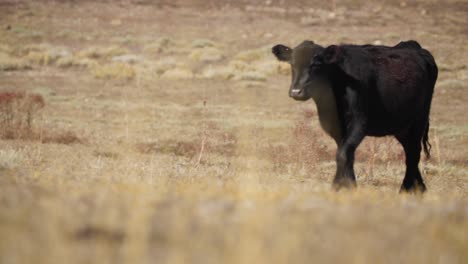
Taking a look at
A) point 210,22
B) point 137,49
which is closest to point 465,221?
point 137,49

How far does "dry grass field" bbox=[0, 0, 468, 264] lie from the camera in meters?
4.43

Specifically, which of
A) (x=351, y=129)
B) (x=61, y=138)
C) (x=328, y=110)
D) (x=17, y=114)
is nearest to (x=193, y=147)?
(x=61, y=138)

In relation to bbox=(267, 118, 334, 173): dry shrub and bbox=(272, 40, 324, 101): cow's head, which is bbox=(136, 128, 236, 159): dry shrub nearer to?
bbox=(267, 118, 334, 173): dry shrub

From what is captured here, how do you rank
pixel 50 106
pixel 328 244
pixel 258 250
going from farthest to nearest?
1. pixel 50 106
2. pixel 328 244
3. pixel 258 250

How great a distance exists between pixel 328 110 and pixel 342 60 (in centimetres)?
68

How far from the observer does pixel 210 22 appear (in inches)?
2143

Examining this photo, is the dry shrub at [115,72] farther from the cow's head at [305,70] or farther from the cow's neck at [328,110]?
the cow's head at [305,70]

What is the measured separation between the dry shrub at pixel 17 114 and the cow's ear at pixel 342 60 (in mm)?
8661

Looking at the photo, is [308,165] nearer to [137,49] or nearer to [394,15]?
[137,49]

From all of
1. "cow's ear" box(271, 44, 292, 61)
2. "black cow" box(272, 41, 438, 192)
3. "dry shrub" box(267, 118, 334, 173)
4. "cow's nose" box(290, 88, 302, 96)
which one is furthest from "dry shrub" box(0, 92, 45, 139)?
"cow's nose" box(290, 88, 302, 96)

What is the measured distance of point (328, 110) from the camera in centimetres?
1021

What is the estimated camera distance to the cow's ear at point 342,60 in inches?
387

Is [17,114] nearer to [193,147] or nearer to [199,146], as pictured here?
[193,147]

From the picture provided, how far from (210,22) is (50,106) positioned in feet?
102
